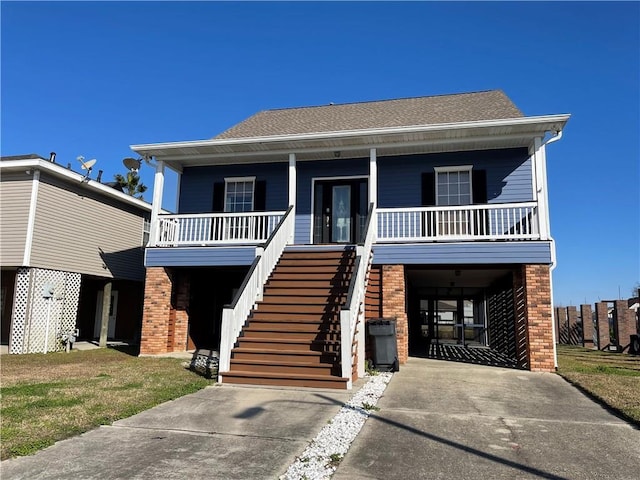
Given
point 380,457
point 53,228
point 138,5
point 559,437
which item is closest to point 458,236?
point 559,437

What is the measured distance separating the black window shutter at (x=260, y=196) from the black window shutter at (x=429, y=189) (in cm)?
438

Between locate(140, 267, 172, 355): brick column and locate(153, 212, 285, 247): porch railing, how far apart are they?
33.3 inches

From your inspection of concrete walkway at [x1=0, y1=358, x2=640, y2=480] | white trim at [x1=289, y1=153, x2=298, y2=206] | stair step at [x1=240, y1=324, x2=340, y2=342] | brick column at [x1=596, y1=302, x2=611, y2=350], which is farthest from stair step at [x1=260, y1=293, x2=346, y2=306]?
brick column at [x1=596, y1=302, x2=611, y2=350]

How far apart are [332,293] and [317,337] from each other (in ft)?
4.43

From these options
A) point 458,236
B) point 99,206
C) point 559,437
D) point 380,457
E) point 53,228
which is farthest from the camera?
point 99,206

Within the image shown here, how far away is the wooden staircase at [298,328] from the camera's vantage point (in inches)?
281

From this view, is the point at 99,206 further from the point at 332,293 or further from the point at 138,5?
the point at 332,293

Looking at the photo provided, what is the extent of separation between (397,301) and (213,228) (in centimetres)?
527

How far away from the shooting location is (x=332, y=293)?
29.8 feet

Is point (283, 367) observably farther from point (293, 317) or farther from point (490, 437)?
point (490, 437)

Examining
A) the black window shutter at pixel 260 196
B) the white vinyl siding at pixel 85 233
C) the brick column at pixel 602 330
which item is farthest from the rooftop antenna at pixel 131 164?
the brick column at pixel 602 330

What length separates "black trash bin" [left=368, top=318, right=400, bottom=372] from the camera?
28.2 ft

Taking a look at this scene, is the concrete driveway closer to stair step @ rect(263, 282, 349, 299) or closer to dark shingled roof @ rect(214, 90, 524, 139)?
stair step @ rect(263, 282, 349, 299)

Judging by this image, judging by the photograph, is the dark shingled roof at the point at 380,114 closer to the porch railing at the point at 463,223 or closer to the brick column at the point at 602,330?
the porch railing at the point at 463,223
